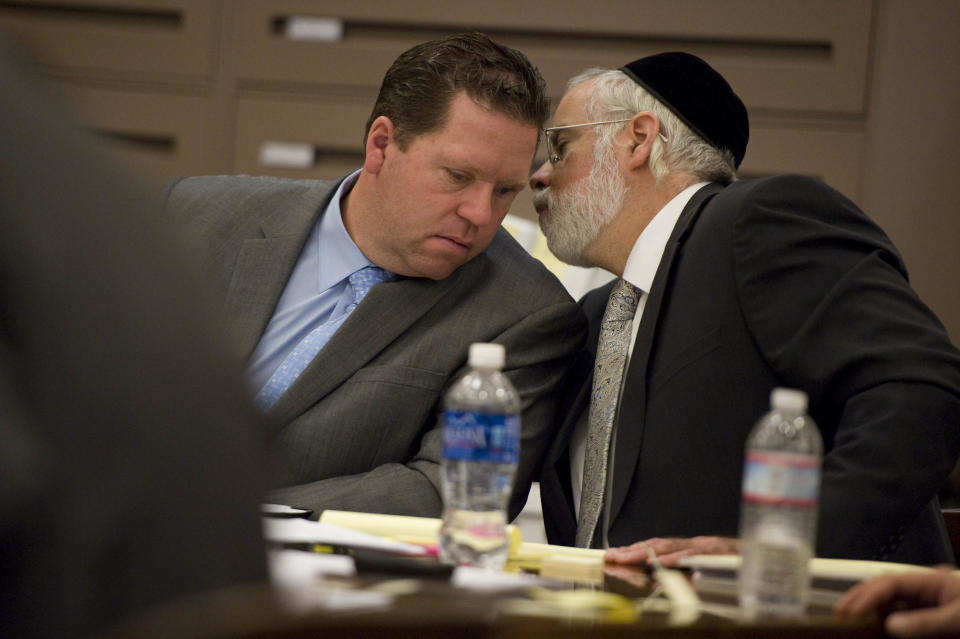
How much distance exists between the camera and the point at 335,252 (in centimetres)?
208

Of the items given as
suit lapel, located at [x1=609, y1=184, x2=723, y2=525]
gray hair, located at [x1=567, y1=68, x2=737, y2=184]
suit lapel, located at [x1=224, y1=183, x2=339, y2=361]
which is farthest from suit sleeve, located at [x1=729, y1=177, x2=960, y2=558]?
suit lapel, located at [x1=224, y1=183, x2=339, y2=361]

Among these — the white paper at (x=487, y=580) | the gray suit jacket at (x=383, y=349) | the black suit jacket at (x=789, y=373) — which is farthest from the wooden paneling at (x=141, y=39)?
the white paper at (x=487, y=580)

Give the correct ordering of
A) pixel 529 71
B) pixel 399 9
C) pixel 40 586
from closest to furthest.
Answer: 1. pixel 40 586
2. pixel 529 71
3. pixel 399 9

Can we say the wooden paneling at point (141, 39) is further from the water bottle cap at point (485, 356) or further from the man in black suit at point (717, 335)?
the water bottle cap at point (485, 356)

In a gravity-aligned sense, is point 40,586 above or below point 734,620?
above

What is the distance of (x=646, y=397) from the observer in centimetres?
178

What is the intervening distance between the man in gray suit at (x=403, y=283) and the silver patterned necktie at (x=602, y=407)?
105 mm

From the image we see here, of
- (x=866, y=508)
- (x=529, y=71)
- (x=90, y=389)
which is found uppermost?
(x=529, y=71)

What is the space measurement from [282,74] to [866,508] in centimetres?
279

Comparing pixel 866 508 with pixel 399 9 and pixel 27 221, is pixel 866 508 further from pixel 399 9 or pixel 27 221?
pixel 399 9

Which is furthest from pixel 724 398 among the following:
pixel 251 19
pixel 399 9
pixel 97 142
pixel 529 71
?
pixel 251 19

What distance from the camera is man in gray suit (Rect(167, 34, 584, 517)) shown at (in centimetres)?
184

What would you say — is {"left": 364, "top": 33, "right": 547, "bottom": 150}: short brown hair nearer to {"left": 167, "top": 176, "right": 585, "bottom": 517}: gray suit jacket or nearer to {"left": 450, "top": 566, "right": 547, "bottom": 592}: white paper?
{"left": 167, "top": 176, "right": 585, "bottom": 517}: gray suit jacket

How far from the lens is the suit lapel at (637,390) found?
5.69ft
